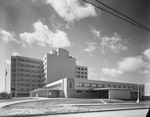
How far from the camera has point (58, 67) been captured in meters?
84.4

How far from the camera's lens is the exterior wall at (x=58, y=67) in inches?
3248

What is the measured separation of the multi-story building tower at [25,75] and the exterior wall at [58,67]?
13.3 m

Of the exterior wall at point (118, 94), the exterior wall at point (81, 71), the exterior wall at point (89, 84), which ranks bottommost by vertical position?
the exterior wall at point (118, 94)

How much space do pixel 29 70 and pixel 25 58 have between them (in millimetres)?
8889

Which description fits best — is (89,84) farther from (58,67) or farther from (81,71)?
(81,71)

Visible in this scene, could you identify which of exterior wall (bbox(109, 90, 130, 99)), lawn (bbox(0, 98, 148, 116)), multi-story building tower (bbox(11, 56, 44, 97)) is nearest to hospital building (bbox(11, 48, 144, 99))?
multi-story building tower (bbox(11, 56, 44, 97))

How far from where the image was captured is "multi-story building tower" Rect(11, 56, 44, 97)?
299 ft

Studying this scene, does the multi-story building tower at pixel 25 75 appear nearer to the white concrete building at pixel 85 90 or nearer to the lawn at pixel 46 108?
the white concrete building at pixel 85 90

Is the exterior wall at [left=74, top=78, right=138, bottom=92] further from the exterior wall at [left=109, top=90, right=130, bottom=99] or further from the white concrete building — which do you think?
the exterior wall at [left=109, top=90, right=130, bottom=99]

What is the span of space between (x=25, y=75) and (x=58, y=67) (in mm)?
25627

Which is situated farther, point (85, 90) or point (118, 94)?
point (85, 90)

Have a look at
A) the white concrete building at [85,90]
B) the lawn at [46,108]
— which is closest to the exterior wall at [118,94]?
the white concrete building at [85,90]

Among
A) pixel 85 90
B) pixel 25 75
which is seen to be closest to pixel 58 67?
pixel 25 75

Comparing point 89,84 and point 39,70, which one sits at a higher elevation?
point 39,70
